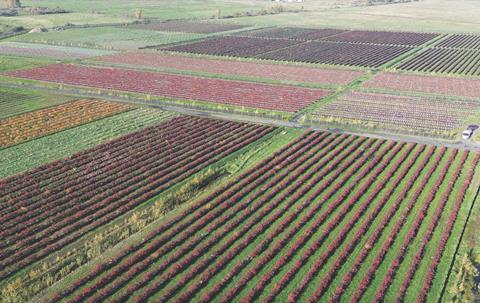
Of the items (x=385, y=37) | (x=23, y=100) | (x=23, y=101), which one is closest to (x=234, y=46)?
Result: (x=385, y=37)

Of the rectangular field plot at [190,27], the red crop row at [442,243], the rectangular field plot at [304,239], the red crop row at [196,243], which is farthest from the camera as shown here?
the rectangular field plot at [190,27]

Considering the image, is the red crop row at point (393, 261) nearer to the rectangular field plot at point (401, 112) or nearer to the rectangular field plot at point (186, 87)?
the rectangular field plot at point (401, 112)

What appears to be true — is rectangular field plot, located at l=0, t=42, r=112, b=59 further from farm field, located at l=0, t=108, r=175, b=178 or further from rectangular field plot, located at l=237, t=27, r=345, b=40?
farm field, located at l=0, t=108, r=175, b=178

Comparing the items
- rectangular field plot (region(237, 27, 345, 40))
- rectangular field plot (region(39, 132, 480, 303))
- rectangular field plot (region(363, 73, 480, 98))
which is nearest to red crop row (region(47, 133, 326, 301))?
rectangular field plot (region(39, 132, 480, 303))

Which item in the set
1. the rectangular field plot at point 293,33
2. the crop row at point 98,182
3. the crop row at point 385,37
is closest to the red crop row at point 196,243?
the crop row at point 98,182

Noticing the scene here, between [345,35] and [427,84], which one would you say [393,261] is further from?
[345,35]
